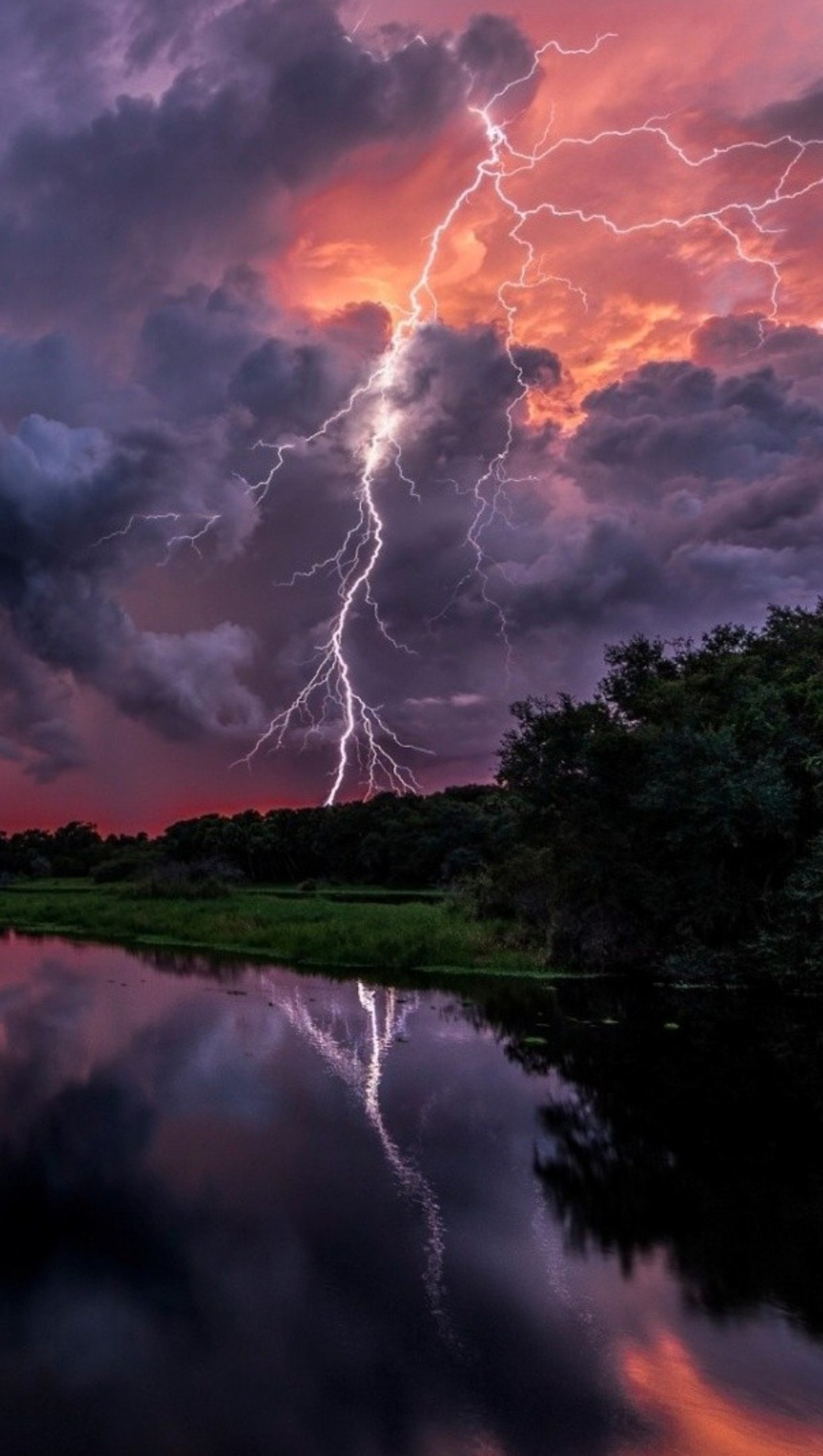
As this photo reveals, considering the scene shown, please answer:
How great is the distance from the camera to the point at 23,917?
56094 mm

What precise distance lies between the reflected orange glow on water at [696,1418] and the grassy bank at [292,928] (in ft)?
72.1

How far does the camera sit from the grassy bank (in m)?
31.5

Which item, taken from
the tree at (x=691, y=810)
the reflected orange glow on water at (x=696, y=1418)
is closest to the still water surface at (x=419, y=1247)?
the reflected orange glow on water at (x=696, y=1418)

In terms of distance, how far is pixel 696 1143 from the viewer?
42.8ft

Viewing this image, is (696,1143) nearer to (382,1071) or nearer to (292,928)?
(382,1071)

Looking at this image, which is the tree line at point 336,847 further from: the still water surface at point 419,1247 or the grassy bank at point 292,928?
the still water surface at point 419,1247

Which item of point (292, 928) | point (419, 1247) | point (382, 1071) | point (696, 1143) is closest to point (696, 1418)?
point (419, 1247)

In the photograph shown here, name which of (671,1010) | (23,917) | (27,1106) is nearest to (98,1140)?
(27,1106)

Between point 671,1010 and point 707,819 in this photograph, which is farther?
point 707,819

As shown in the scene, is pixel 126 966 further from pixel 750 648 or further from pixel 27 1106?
pixel 750 648

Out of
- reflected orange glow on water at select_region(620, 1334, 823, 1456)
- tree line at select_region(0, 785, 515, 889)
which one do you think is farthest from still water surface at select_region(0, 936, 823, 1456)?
tree line at select_region(0, 785, 515, 889)

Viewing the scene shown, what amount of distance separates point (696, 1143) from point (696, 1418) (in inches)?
255

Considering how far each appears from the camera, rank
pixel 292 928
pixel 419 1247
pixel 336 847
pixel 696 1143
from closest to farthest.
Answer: pixel 419 1247 → pixel 696 1143 → pixel 292 928 → pixel 336 847

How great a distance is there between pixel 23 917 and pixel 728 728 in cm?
4402
